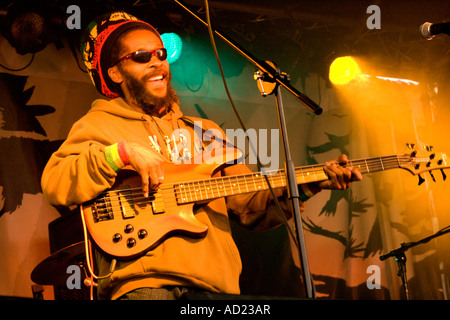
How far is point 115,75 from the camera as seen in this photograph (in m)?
3.34

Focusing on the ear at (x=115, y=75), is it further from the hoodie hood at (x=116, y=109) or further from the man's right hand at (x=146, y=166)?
the man's right hand at (x=146, y=166)

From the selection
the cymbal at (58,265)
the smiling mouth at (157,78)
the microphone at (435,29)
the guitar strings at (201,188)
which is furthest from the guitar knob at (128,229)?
the microphone at (435,29)

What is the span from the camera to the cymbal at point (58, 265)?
327 cm

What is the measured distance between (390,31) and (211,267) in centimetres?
337

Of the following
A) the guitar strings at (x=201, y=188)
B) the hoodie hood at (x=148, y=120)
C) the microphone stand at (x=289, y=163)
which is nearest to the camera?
the microphone stand at (x=289, y=163)

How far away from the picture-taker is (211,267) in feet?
8.93

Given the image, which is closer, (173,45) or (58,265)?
(58,265)

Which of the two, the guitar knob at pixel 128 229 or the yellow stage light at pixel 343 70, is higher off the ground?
the yellow stage light at pixel 343 70

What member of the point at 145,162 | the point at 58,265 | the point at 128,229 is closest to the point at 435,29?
the point at 145,162

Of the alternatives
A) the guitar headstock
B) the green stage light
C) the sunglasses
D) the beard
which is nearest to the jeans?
the beard

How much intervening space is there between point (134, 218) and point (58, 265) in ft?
3.34

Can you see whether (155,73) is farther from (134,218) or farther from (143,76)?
(134,218)

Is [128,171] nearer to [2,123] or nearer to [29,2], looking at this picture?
[2,123]
